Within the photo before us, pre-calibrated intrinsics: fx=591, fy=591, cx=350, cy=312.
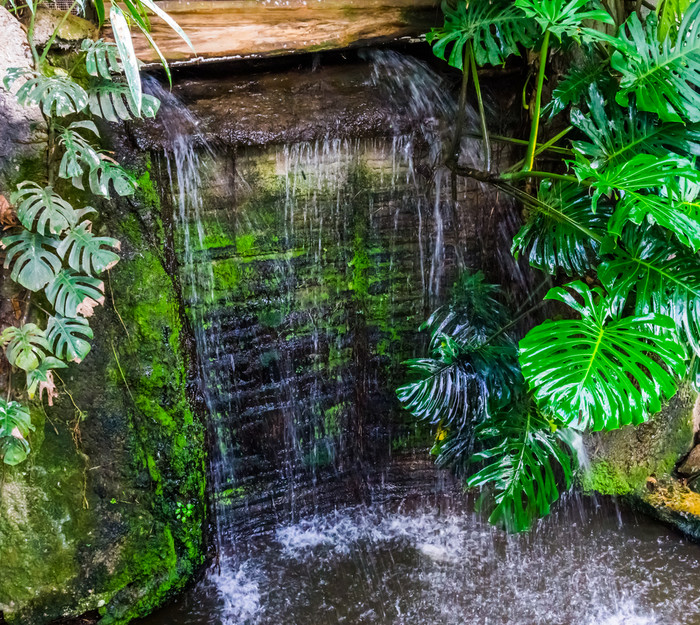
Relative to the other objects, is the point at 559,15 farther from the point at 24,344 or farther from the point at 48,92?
the point at 24,344

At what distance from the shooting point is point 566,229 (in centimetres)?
197

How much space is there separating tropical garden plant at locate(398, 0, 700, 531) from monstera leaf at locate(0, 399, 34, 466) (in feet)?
4.13

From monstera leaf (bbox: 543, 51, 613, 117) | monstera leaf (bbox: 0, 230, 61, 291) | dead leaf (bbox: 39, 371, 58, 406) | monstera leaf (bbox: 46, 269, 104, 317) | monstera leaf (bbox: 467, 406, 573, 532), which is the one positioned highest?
monstera leaf (bbox: 543, 51, 613, 117)

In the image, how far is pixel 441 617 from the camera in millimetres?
2240

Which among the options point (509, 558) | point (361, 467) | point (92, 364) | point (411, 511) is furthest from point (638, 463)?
point (92, 364)

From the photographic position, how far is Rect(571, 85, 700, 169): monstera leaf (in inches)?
73.0

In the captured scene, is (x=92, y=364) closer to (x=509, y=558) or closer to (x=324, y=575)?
(x=324, y=575)

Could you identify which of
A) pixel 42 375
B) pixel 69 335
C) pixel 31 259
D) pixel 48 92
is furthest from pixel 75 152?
pixel 42 375

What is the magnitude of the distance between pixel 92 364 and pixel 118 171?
0.66m

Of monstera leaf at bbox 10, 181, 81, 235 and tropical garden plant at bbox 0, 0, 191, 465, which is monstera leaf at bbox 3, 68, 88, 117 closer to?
Result: tropical garden plant at bbox 0, 0, 191, 465

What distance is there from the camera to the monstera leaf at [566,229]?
1932mm

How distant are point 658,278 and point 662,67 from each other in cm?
64

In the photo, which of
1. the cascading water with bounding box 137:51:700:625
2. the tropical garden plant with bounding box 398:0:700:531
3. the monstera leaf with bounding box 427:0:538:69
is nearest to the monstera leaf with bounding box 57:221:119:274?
the cascading water with bounding box 137:51:700:625

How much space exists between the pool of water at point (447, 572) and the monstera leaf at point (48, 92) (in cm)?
183
